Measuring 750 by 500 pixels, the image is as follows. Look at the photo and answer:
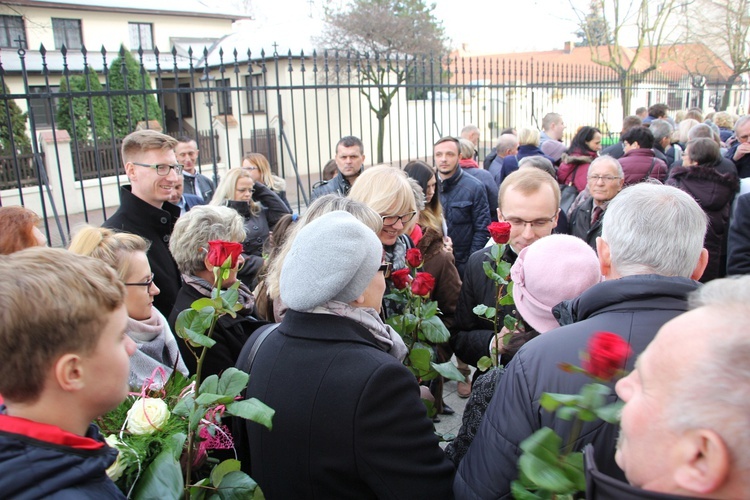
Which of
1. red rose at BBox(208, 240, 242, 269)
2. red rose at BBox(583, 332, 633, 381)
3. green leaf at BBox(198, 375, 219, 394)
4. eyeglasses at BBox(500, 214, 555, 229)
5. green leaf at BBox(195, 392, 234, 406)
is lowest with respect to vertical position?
green leaf at BBox(198, 375, 219, 394)

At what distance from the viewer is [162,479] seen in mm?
1258

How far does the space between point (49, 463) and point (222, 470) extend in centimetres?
41

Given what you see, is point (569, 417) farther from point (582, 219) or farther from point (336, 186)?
point (336, 186)

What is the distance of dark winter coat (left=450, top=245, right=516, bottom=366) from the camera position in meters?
2.69

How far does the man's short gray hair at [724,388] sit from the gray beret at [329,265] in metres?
0.95

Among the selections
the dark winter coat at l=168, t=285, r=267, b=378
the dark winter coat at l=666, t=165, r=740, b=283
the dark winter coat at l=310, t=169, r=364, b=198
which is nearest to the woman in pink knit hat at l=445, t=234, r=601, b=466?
the dark winter coat at l=168, t=285, r=267, b=378

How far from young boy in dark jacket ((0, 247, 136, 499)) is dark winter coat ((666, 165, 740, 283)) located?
4.92m

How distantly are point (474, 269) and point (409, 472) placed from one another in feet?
5.02

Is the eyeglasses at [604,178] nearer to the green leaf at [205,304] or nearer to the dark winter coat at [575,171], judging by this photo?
the dark winter coat at [575,171]

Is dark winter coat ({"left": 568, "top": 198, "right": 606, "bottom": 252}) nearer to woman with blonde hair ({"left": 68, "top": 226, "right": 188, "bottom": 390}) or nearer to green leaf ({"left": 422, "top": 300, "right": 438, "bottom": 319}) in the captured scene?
green leaf ({"left": 422, "top": 300, "right": 438, "bottom": 319})

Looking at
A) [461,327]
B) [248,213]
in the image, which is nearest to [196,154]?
[248,213]

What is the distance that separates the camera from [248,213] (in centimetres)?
498

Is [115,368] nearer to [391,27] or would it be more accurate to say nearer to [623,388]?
[623,388]

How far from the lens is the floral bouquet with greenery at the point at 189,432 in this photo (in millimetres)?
1265
